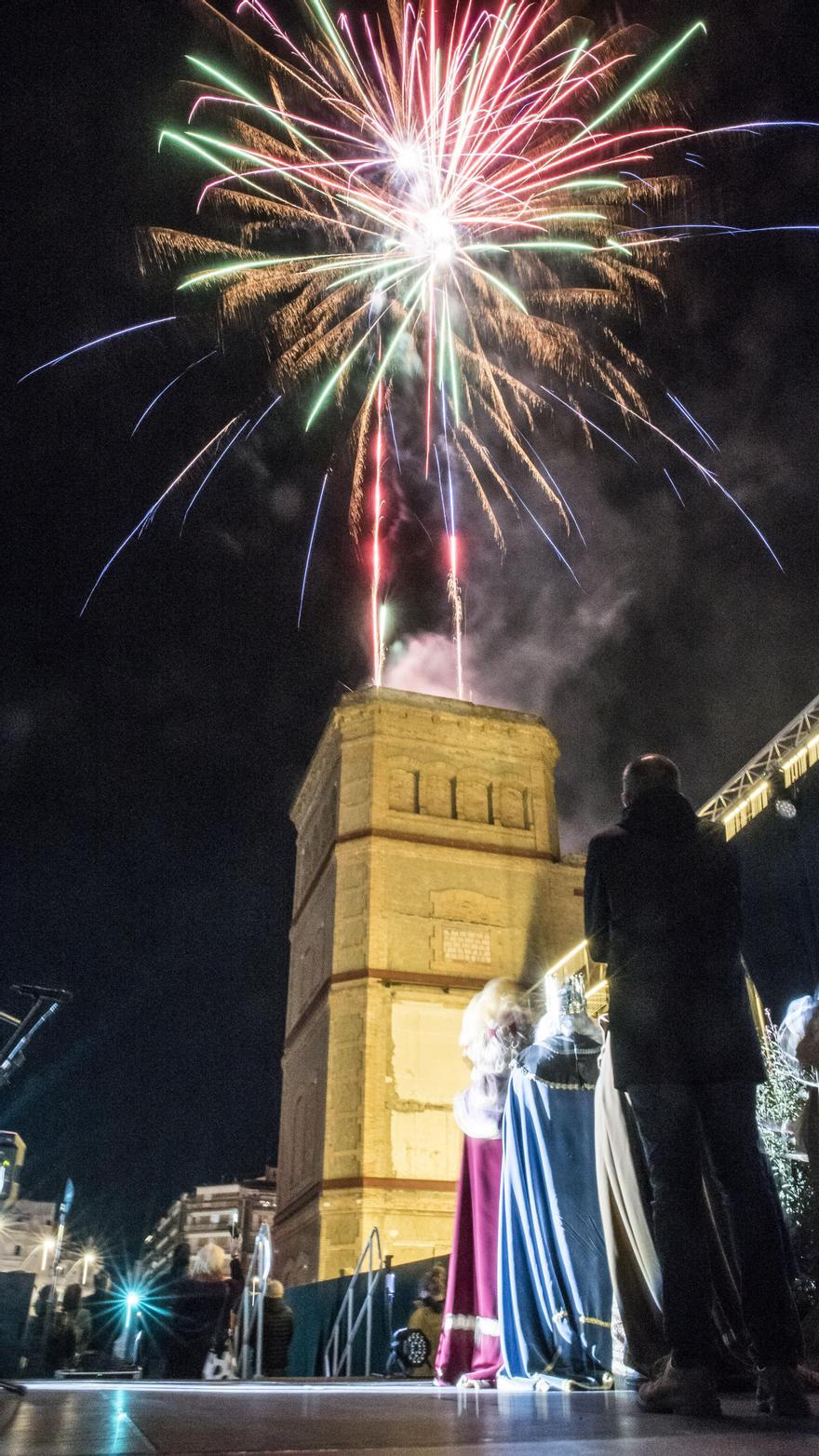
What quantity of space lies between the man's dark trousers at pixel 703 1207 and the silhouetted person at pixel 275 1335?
674 cm

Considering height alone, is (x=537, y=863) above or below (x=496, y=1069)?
above

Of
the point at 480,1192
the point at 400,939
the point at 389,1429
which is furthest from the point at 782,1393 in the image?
the point at 400,939

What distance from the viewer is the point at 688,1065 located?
2.59 metres

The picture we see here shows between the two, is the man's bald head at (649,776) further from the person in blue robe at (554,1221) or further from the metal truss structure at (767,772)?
the metal truss structure at (767,772)

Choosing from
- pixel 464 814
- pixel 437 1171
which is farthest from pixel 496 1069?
pixel 464 814

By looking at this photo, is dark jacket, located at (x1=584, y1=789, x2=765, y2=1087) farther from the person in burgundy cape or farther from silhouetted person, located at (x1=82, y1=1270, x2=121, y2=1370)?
silhouetted person, located at (x1=82, y1=1270, x2=121, y2=1370)

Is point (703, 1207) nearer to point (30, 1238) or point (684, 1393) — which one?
point (684, 1393)

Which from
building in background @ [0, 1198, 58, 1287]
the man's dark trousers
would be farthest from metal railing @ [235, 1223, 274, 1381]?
building in background @ [0, 1198, 58, 1287]

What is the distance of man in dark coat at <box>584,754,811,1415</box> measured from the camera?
2355mm

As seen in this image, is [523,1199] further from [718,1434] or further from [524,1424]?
[718,1434]

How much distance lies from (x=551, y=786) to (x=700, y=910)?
2153 cm

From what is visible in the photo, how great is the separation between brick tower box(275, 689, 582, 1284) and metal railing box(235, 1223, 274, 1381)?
30.4 ft

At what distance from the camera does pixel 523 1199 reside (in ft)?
14.5

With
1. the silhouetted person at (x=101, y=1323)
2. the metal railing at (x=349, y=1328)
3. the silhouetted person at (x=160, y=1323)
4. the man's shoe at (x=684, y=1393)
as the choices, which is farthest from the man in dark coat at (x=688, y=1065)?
the silhouetted person at (x=101, y=1323)
